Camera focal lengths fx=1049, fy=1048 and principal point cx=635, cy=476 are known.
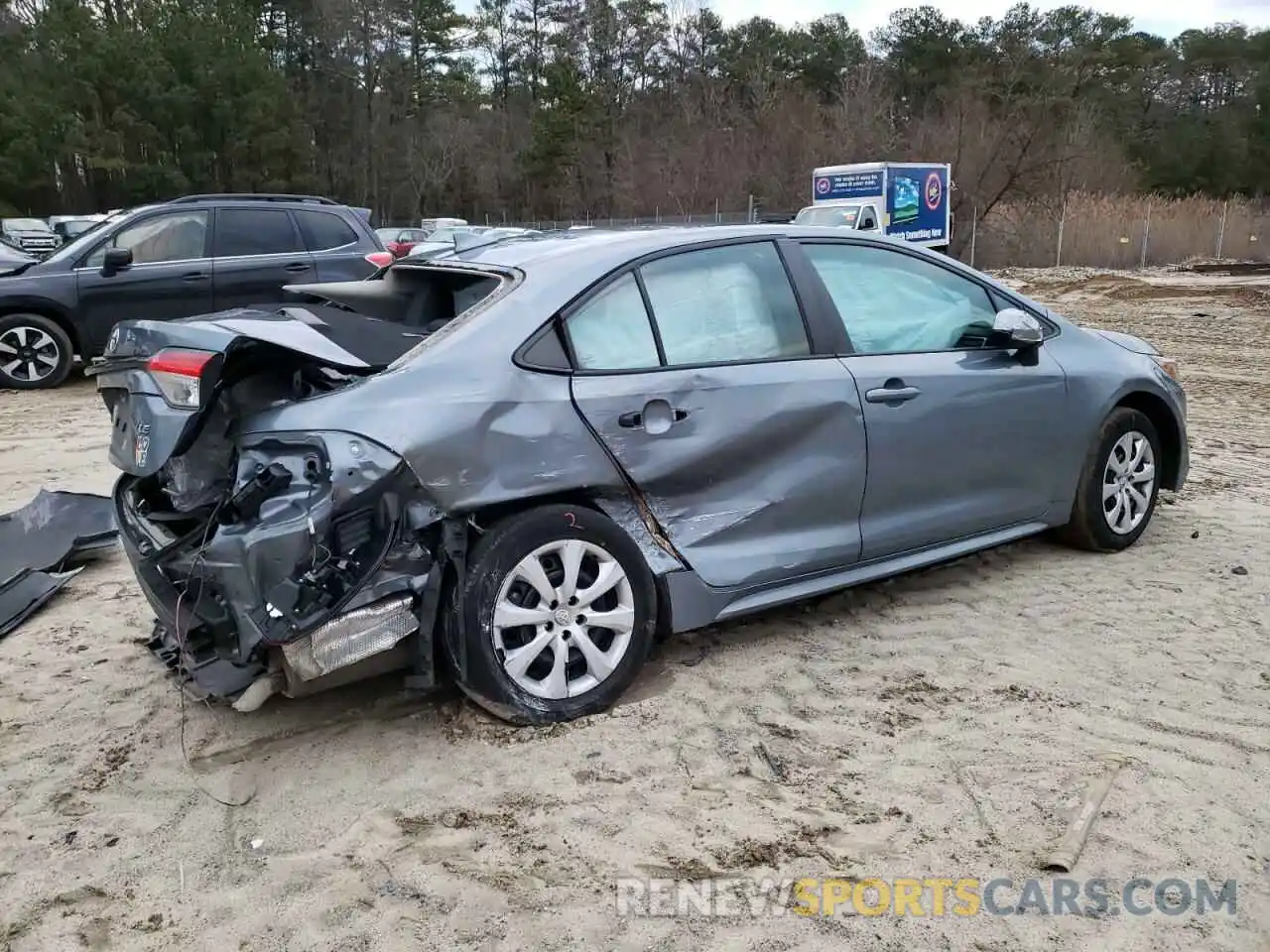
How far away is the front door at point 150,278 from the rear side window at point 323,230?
3.19 ft

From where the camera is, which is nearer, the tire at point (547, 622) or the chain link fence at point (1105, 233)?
the tire at point (547, 622)

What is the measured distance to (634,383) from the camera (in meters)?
3.63

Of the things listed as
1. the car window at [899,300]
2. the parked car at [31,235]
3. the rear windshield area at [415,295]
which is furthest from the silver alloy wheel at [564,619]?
the parked car at [31,235]

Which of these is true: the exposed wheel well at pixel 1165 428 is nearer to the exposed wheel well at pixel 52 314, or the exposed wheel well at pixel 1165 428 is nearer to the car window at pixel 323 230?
the car window at pixel 323 230

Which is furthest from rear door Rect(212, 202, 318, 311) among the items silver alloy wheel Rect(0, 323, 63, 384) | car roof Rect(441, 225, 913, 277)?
car roof Rect(441, 225, 913, 277)

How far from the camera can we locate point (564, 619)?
3.45m

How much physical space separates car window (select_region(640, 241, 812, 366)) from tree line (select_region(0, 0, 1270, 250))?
114 feet

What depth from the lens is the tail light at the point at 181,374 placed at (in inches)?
126

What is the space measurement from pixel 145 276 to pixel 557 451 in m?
8.04

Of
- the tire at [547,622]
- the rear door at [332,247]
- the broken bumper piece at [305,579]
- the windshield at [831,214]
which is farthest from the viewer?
the windshield at [831,214]

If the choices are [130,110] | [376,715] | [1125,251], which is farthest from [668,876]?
[130,110]

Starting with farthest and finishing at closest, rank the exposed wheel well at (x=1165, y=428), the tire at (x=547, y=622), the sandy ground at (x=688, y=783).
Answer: the exposed wheel well at (x=1165, y=428), the tire at (x=547, y=622), the sandy ground at (x=688, y=783)

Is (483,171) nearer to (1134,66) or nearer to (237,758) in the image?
(1134,66)

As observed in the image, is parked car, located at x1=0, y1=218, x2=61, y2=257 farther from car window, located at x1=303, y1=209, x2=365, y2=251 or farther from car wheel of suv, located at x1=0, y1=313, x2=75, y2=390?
car window, located at x1=303, y1=209, x2=365, y2=251
